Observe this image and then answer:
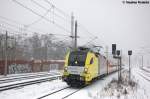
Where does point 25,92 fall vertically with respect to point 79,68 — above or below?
below

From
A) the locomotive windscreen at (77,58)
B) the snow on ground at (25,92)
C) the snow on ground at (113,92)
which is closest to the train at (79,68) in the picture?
the locomotive windscreen at (77,58)

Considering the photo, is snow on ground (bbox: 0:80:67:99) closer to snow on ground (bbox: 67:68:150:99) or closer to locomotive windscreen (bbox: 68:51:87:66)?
snow on ground (bbox: 67:68:150:99)

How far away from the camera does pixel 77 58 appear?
14.9 metres

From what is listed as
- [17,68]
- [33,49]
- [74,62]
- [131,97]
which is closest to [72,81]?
[74,62]

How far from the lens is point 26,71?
3534cm

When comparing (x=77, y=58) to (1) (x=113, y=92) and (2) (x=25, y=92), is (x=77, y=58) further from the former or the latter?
(2) (x=25, y=92)

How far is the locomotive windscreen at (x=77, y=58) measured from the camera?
573 inches

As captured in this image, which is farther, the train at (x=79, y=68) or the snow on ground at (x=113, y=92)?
the train at (x=79, y=68)

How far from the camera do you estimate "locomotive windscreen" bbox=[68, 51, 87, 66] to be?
1456cm

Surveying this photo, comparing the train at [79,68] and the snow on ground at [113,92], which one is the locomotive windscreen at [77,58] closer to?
the train at [79,68]

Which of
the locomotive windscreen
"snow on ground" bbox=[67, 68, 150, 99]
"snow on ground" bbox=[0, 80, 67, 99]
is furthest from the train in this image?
"snow on ground" bbox=[0, 80, 67, 99]

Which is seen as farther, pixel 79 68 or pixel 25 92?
pixel 79 68

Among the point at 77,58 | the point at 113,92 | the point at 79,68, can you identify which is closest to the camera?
the point at 113,92

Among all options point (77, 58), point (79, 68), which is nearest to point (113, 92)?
point (79, 68)
